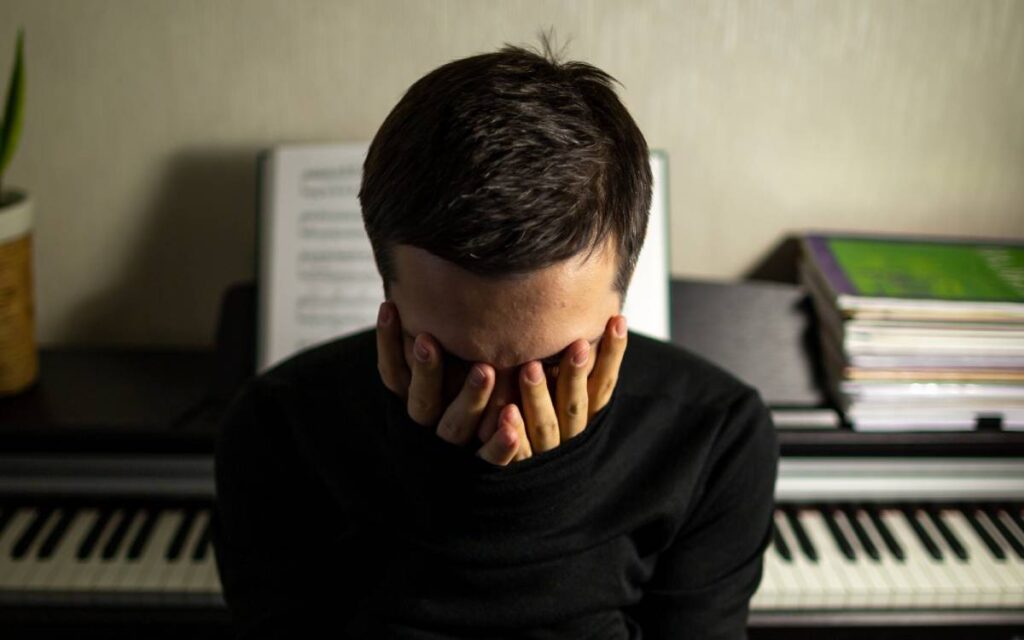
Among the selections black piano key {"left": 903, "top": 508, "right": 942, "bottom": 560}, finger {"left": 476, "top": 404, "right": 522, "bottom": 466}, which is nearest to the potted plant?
finger {"left": 476, "top": 404, "right": 522, "bottom": 466}

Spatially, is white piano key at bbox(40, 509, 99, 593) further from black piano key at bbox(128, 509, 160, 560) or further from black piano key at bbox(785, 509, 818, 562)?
black piano key at bbox(785, 509, 818, 562)

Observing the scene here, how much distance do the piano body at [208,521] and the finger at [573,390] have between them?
576mm

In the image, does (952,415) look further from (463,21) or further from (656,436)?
(463,21)

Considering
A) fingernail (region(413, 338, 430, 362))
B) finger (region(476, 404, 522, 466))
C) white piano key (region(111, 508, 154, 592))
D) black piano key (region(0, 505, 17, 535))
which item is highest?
fingernail (region(413, 338, 430, 362))

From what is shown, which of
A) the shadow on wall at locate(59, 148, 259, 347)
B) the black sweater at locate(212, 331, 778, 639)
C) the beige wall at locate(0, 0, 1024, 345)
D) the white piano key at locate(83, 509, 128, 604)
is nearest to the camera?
the black sweater at locate(212, 331, 778, 639)

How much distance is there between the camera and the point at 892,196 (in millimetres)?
1752

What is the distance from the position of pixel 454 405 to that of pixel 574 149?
28 cm

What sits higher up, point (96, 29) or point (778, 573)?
point (96, 29)

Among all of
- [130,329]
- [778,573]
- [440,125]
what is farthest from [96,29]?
[778,573]

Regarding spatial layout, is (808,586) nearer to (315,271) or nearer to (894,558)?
(894,558)

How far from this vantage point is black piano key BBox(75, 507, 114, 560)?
141cm

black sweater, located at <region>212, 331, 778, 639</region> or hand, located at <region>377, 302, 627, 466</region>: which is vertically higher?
hand, located at <region>377, 302, 627, 466</region>

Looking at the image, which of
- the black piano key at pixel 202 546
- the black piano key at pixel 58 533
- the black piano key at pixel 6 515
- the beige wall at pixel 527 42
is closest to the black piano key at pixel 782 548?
the beige wall at pixel 527 42

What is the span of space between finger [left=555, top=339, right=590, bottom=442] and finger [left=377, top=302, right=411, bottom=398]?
6.5 inches
